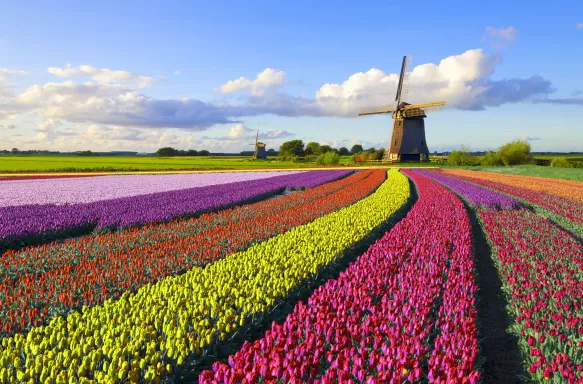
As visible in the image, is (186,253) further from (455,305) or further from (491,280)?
(491,280)

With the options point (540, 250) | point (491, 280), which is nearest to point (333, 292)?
point (491, 280)

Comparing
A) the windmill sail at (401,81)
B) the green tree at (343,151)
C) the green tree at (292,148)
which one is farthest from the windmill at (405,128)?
the green tree at (343,151)

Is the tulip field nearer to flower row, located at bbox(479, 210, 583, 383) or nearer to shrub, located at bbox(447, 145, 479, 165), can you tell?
flower row, located at bbox(479, 210, 583, 383)

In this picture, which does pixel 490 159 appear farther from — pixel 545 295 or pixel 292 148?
pixel 545 295

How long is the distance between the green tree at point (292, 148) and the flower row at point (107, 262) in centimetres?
9944

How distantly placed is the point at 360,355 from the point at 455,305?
2.09 m

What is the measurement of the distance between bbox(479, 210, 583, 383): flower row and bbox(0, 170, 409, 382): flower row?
10.3ft

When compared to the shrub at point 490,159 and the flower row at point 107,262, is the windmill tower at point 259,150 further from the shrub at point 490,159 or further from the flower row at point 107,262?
the flower row at point 107,262

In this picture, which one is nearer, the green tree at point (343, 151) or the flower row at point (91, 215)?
the flower row at point (91, 215)

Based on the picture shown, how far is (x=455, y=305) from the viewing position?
18.2ft

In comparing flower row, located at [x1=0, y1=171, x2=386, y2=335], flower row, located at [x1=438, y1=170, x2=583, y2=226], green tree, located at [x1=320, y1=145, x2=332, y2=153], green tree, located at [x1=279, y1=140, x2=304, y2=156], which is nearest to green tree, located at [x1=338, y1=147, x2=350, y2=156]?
green tree, located at [x1=320, y1=145, x2=332, y2=153]

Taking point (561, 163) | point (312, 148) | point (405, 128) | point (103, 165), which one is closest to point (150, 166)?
point (103, 165)

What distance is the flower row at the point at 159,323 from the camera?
3881 millimetres

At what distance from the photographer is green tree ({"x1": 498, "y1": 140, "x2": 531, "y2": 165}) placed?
79375mm
